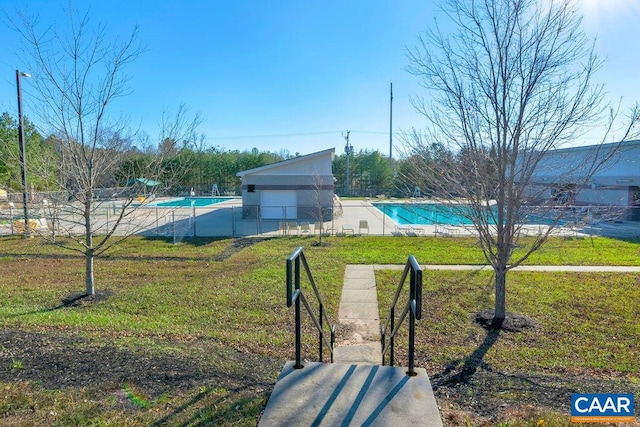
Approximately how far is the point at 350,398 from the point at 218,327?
372cm

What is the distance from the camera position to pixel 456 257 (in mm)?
11328

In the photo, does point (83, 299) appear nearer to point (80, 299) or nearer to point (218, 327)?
point (80, 299)

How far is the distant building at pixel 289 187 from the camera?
69.3ft

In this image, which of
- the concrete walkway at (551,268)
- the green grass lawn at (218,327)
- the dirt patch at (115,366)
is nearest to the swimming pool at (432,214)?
the concrete walkway at (551,268)

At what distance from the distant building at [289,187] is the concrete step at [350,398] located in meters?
18.1

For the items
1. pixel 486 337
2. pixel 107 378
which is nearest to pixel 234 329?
pixel 107 378

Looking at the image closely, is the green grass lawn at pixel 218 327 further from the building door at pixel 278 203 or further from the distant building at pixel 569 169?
the building door at pixel 278 203

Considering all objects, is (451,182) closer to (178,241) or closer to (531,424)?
(531,424)

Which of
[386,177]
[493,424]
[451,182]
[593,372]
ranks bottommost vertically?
[593,372]

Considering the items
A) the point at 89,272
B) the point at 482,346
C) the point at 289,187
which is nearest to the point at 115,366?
the point at 89,272

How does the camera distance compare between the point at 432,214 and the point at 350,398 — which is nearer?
the point at 350,398

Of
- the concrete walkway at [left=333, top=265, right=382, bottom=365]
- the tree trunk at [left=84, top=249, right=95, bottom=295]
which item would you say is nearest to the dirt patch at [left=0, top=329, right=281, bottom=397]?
the concrete walkway at [left=333, top=265, right=382, bottom=365]

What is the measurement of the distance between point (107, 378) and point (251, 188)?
59.9 feet

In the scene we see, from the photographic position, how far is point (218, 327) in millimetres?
5707
